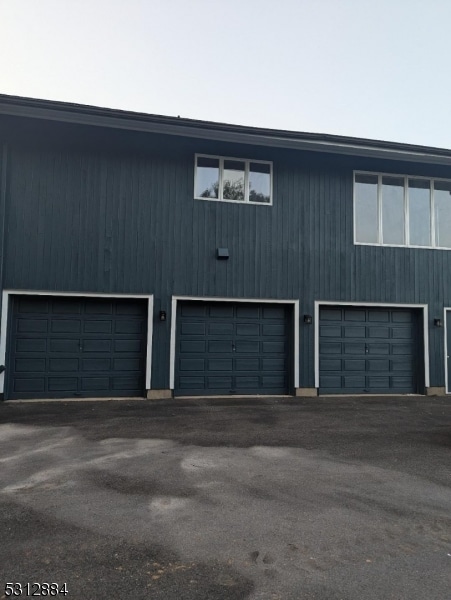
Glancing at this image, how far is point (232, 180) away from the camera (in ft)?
32.9

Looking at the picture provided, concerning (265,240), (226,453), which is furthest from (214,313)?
(226,453)

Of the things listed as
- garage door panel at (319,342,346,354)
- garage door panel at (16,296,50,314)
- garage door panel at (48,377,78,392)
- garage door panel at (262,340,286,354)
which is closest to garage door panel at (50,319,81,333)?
garage door panel at (16,296,50,314)

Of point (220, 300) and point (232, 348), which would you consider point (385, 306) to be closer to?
point (232, 348)

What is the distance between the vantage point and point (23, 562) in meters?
2.54

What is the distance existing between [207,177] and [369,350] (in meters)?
6.00

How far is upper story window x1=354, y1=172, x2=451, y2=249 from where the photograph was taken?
35.0 ft

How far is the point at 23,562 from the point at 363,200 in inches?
410

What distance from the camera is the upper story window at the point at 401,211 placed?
10.7 m

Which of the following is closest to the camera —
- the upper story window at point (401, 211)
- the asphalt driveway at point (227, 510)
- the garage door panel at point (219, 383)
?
the asphalt driveway at point (227, 510)

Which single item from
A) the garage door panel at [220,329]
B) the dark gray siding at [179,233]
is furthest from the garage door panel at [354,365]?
the garage door panel at [220,329]

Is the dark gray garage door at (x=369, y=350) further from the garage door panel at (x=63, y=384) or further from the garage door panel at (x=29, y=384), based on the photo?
the garage door panel at (x=29, y=384)

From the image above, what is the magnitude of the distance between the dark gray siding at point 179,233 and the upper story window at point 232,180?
209 mm

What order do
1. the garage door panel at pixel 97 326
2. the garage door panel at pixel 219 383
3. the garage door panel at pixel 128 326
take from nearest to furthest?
1. the garage door panel at pixel 97 326
2. the garage door panel at pixel 128 326
3. the garage door panel at pixel 219 383

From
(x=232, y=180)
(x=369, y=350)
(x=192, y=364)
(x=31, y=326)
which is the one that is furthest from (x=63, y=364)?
(x=369, y=350)
